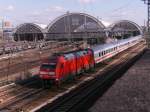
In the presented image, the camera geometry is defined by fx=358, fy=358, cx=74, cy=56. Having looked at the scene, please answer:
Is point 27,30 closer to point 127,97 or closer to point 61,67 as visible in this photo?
point 61,67

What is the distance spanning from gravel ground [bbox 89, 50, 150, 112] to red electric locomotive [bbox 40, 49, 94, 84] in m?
5.82

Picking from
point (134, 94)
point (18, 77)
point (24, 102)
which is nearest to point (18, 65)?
point (18, 77)

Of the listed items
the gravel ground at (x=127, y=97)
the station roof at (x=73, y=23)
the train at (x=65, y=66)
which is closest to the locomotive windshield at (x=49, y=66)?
the train at (x=65, y=66)

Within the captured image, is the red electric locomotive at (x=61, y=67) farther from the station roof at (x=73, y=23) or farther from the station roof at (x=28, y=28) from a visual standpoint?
the station roof at (x=28, y=28)

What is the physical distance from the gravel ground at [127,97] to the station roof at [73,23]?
111m

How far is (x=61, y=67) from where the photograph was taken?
3503cm

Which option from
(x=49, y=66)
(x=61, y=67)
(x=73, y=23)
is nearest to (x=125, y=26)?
(x=73, y=23)

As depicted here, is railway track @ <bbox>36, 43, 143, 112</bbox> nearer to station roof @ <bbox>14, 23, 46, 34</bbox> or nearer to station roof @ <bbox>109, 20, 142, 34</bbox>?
station roof @ <bbox>14, 23, 46, 34</bbox>

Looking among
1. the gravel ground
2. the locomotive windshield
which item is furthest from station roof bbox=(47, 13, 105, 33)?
the gravel ground

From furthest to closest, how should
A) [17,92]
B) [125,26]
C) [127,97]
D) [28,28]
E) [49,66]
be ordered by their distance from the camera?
[125,26] → [28,28] → [49,66] → [17,92] → [127,97]

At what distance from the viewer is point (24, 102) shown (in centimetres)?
3016

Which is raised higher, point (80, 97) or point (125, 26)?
point (125, 26)

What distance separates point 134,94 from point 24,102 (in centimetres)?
929

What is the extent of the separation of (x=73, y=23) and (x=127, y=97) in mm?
125526
